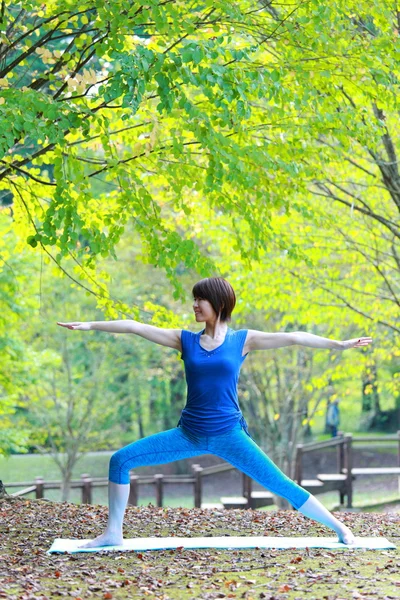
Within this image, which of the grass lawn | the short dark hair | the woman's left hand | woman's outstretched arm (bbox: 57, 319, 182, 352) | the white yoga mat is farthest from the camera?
the white yoga mat

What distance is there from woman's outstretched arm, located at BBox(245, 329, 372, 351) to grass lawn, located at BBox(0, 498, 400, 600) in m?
1.45

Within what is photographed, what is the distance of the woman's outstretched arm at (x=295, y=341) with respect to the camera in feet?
19.5

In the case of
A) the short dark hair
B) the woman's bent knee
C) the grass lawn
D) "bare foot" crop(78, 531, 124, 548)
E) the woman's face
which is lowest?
the grass lawn

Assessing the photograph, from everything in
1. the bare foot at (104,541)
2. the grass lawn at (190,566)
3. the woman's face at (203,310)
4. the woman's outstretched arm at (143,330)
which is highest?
the woman's face at (203,310)

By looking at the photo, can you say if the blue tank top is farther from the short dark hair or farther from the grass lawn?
the grass lawn

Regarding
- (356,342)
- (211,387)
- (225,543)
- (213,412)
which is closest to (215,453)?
(213,412)

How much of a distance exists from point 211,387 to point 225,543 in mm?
1302

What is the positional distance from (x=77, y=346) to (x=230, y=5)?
58.1 feet

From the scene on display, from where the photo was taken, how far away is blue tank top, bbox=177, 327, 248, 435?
19.5ft

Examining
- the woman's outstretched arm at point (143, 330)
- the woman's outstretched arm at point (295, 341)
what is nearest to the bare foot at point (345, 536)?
the woman's outstretched arm at point (295, 341)

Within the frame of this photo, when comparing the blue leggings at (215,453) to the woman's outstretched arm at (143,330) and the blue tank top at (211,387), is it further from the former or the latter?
the woman's outstretched arm at (143,330)

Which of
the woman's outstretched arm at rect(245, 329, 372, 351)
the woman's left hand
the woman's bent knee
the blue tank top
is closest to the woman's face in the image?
the blue tank top

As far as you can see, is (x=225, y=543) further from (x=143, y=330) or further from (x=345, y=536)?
(x=143, y=330)

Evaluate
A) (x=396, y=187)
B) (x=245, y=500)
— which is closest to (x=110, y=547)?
(x=396, y=187)
